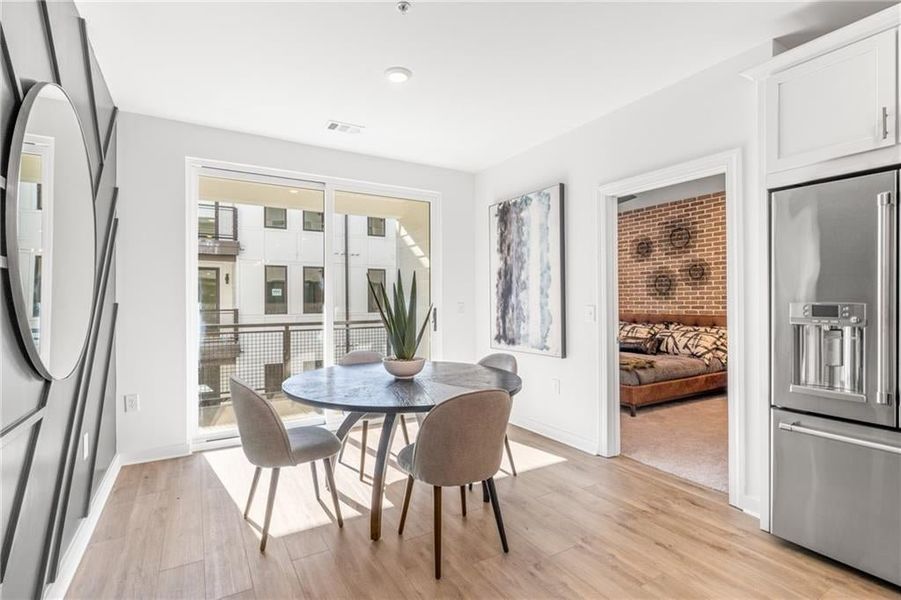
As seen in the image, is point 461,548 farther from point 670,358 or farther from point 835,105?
point 670,358

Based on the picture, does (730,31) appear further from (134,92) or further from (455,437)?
(134,92)

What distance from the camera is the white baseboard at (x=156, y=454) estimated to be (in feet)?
10.5

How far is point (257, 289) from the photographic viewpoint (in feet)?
12.5

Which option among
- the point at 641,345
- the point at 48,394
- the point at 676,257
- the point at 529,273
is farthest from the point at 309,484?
the point at 676,257

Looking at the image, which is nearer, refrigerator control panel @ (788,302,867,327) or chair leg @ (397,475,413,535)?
refrigerator control panel @ (788,302,867,327)

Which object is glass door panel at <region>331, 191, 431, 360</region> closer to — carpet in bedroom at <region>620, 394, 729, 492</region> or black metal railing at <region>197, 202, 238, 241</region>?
black metal railing at <region>197, 202, 238, 241</region>

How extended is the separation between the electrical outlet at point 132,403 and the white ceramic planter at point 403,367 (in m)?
2.00

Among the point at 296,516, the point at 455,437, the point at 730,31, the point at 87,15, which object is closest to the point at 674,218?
the point at 730,31

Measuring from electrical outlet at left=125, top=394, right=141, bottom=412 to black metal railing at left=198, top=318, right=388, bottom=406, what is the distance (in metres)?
0.45

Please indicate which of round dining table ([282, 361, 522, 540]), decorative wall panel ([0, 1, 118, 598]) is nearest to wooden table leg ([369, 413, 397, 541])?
round dining table ([282, 361, 522, 540])

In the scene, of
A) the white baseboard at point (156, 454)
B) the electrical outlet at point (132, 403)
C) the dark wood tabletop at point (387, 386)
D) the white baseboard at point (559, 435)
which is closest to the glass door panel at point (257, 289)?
the white baseboard at point (156, 454)

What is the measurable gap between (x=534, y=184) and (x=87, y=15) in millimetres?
3138

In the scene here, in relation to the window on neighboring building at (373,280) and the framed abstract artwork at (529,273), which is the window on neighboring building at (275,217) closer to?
the window on neighboring building at (373,280)

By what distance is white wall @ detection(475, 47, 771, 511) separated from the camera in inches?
97.1
